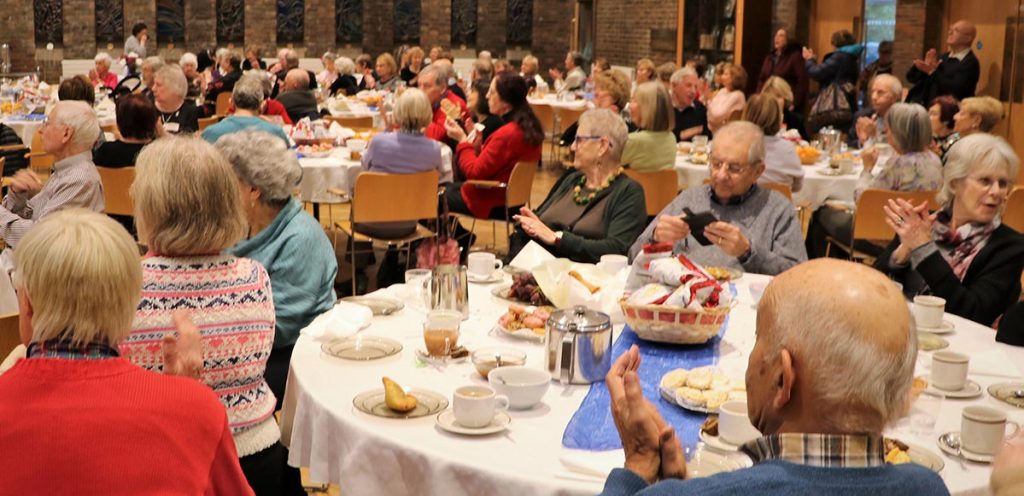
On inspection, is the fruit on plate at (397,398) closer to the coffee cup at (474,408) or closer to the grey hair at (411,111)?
the coffee cup at (474,408)

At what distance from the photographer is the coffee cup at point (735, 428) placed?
238 centimetres

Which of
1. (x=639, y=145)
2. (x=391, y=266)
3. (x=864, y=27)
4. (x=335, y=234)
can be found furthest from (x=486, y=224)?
(x=864, y=27)

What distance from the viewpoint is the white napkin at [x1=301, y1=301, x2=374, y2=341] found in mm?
3195

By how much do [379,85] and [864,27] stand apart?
19.9 feet

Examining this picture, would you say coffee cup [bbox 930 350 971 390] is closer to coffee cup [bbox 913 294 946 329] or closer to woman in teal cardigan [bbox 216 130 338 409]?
coffee cup [bbox 913 294 946 329]

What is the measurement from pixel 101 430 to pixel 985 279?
3171mm

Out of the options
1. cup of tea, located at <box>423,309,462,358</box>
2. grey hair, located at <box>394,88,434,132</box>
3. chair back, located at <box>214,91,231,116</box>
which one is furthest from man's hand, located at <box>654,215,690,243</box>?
chair back, located at <box>214,91,231,116</box>

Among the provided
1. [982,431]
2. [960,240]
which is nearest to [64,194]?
[960,240]

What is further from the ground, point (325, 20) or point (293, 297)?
point (325, 20)

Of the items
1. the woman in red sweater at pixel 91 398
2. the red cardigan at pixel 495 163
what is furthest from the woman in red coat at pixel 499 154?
the woman in red sweater at pixel 91 398

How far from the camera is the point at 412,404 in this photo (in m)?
2.61

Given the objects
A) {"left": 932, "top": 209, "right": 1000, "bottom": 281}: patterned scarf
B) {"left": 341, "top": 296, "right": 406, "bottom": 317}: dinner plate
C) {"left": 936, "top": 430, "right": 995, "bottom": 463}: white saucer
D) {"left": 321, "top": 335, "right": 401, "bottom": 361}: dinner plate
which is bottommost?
{"left": 936, "top": 430, "right": 995, "bottom": 463}: white saucer

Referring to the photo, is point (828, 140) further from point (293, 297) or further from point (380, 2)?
point (380, 2)

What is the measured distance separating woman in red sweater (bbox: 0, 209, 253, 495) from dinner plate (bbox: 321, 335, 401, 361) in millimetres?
881
